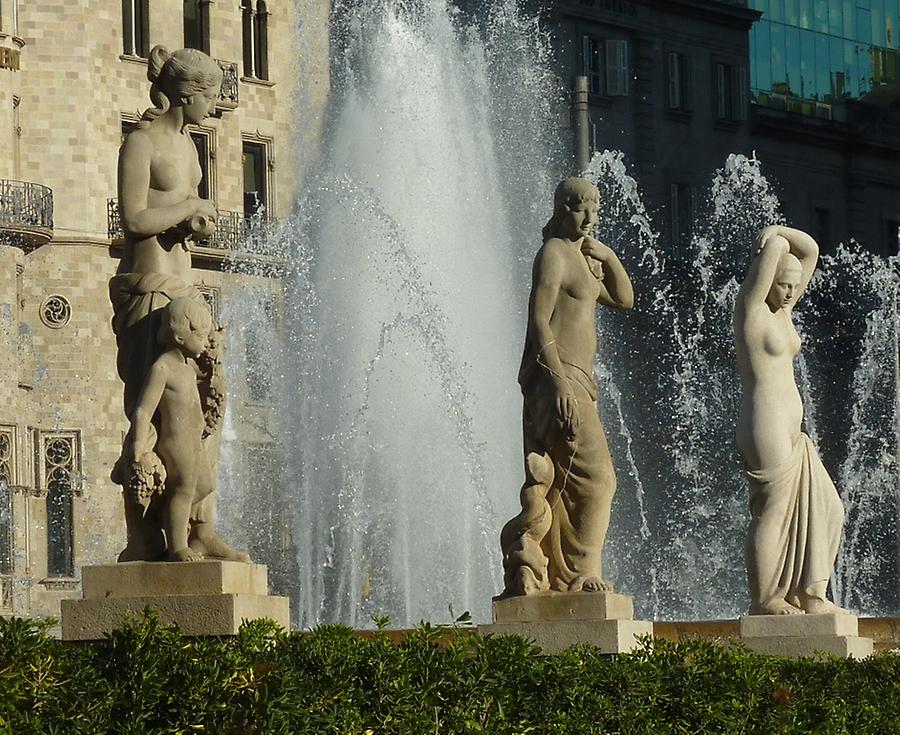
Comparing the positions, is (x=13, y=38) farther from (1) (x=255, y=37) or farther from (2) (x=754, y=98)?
(2) (x=754, y=98)

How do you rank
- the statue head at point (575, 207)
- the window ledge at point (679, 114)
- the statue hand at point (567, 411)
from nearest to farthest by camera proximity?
the statue hand at point (567, 411)
the statue head at point (575, 207)
the window ledge at point (679, 114)

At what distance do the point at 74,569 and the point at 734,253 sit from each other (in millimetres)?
18328

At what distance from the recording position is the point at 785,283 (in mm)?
15750

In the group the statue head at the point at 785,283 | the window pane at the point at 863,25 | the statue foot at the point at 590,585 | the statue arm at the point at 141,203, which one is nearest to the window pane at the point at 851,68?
the window pane at the point at 863,25

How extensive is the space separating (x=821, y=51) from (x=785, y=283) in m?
51.3

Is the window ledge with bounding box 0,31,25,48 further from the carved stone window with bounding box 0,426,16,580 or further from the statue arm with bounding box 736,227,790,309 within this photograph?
the statue arm with bounding box 736,227,790,309

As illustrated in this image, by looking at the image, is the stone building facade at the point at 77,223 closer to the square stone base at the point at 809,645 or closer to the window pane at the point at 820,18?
the window pane at the point at 820,18

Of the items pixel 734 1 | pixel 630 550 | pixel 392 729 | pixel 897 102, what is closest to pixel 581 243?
pixel 392 729

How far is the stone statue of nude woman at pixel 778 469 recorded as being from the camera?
15516mm

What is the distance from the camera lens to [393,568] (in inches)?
1104

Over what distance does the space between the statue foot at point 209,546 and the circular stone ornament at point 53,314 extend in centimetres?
3414

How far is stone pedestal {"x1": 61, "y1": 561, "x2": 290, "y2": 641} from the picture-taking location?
38.7ft

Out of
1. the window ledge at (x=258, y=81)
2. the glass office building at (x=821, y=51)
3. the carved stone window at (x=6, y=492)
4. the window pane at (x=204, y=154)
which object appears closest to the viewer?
the carved stone window at (x=6, y=492)

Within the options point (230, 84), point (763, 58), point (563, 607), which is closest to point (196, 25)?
point (230, 84)
